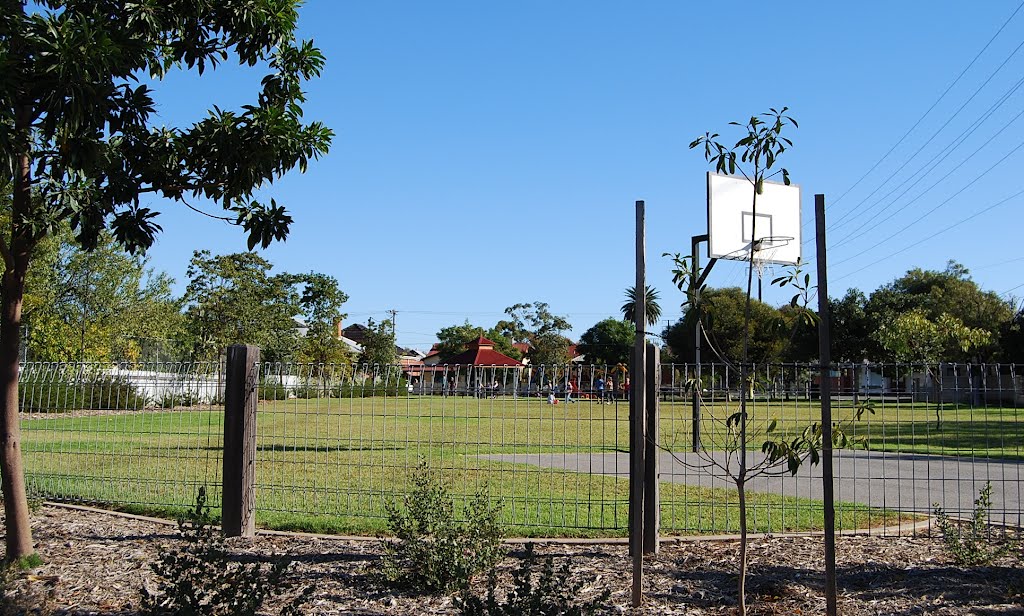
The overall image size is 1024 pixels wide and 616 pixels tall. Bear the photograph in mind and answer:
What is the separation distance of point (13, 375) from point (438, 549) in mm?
3042

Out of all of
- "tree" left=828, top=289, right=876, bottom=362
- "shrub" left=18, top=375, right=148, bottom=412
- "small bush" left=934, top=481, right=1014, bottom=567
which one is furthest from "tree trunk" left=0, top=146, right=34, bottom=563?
"tree" left=828, top=289, right=876, bottom=362

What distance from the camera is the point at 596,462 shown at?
12.2 m

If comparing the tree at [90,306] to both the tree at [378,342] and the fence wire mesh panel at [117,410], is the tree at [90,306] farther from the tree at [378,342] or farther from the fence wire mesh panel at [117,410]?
the tree at [378,342]

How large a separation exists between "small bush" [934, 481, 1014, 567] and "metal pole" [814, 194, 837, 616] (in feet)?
6.25

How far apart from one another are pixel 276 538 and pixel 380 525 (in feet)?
3.15

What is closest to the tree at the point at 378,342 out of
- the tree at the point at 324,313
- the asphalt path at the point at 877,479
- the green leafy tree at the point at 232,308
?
the tree at the point at 324,313

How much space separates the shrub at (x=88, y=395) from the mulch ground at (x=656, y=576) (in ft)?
6.68

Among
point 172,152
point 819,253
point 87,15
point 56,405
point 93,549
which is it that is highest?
point 87,15

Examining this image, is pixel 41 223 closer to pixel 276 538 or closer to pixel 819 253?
pixel 276 538

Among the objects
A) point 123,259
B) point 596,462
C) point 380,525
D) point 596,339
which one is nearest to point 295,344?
point 123,259

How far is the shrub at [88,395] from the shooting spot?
8508 millimetres

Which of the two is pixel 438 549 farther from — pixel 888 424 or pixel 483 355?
pixel 483 355

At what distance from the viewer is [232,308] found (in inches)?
1795

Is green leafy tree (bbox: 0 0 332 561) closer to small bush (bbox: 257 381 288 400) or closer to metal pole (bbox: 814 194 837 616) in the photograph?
small bush (bbox: 257 381 288 400)
